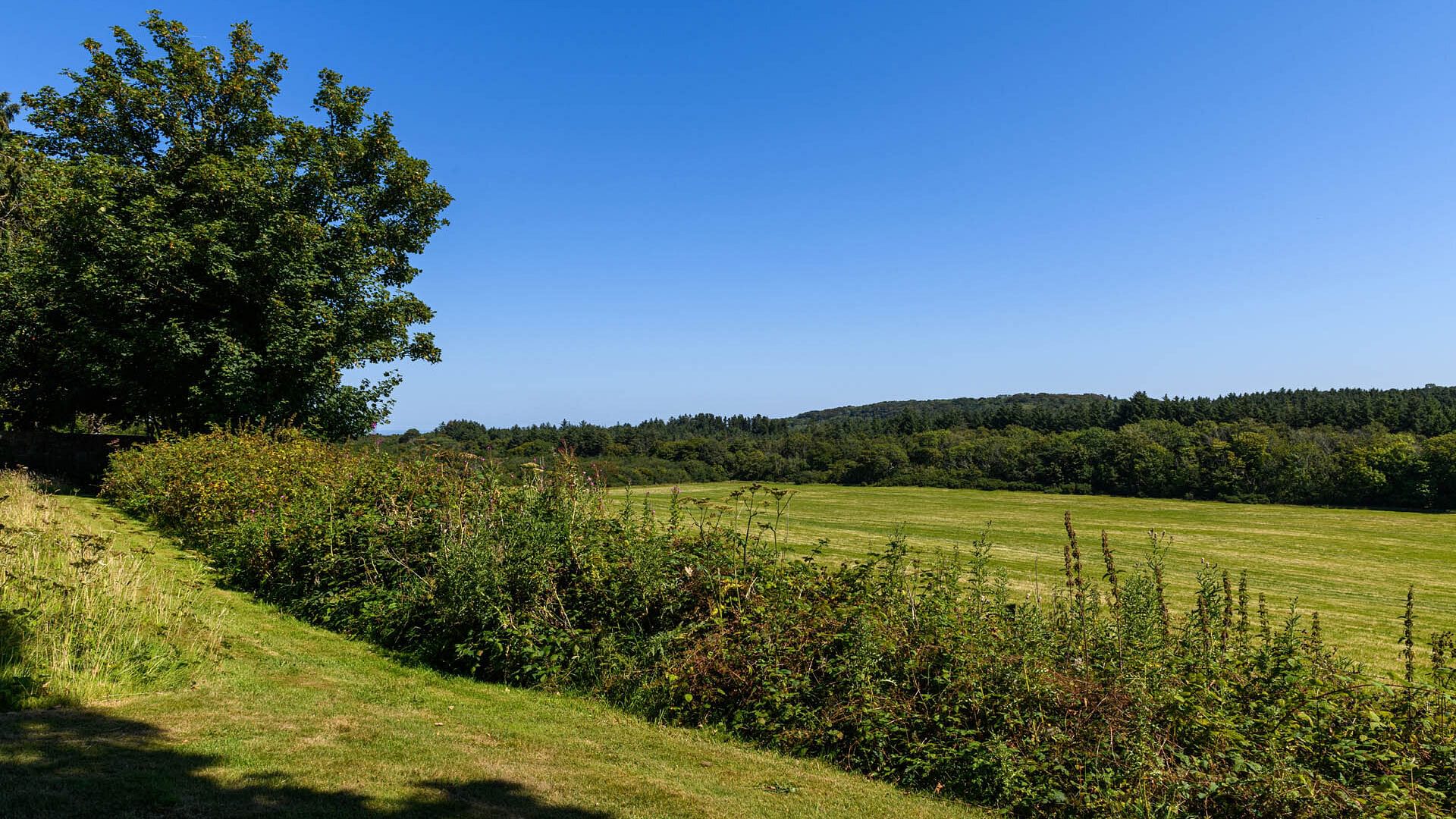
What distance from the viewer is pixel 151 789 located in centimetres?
372

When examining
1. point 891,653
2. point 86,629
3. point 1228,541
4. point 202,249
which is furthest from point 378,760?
point 1228,541

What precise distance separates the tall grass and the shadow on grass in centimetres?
60

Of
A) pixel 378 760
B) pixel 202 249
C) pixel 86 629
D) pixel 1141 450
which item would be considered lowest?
pixel 378 760

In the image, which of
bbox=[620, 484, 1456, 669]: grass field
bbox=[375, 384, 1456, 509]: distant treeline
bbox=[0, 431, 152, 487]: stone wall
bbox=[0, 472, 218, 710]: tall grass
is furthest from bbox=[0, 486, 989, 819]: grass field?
bbox=[375, 384, 1456, 509]: distant treeline

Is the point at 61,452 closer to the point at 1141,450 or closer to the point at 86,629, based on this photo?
the point at 86,629

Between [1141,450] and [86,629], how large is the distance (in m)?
90.4

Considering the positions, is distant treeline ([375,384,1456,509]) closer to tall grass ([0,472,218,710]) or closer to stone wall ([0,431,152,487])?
stone wall ([0,431,152,487])

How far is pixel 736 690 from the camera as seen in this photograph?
19.8 feet

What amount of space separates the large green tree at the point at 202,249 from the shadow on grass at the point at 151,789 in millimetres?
→ 16445

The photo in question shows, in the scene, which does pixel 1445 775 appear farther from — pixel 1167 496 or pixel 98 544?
pixel 1167 496

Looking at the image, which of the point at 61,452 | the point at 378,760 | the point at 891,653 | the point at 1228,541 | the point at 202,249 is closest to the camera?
the point at 378,760

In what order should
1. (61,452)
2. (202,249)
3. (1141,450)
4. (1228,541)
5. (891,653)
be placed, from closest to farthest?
(891,653)
(202,249)
(61,452)
(1228,541)
(1141,450)

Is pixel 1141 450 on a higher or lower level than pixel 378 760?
higher

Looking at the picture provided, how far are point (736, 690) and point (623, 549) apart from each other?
2.11 meters
